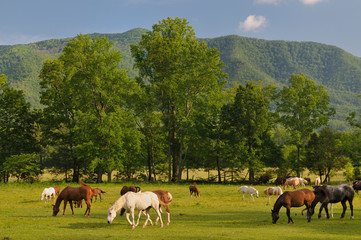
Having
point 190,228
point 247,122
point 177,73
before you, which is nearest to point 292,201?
point 190,228

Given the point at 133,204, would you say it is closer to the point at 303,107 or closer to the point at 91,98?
the point at 91,98

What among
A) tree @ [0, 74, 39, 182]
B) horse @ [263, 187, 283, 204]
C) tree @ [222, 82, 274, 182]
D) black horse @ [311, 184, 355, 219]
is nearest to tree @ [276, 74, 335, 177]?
tree @ [222, 82, 274, 182]

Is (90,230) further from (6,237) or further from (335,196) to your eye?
(335,196)

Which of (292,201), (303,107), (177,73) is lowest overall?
(292,201)

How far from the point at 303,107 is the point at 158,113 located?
2644 cm

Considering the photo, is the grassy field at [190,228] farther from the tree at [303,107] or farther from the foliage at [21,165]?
the tree at [303,107]

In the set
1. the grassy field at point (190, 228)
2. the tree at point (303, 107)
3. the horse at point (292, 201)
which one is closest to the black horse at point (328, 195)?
the horse at point (292, 201)

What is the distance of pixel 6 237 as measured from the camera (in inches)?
600

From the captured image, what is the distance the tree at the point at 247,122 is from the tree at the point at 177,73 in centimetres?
519

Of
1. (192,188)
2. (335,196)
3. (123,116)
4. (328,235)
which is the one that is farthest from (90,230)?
(123,116)

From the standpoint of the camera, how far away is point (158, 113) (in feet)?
215

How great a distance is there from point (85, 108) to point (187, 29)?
23.3 metres

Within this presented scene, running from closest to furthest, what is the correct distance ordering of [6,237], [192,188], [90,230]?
[6,237], [90,230], [192,188]

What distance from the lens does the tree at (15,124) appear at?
6100cm
